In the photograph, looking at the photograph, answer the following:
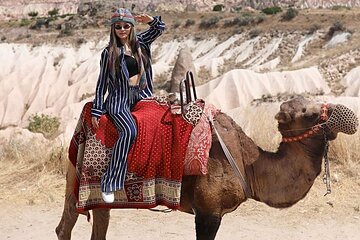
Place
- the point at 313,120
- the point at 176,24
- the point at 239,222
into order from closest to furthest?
1. the point at 313,120
2. the point at 239,222
3. the point at 176,24

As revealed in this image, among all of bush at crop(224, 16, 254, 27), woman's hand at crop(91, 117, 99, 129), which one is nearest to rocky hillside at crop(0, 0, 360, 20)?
bush at crop(224, 16, 254, 27)

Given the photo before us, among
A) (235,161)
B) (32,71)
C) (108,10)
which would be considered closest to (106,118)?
(235,161)

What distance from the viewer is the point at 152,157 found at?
13.0ft

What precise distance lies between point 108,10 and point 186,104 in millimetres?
60466

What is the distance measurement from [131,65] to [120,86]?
0.19 meters

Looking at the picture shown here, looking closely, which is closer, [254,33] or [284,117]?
[284,117]

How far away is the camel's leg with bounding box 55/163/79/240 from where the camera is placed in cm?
445

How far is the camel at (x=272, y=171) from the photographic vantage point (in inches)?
154

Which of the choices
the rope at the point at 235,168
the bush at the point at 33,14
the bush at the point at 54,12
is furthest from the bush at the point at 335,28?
the bush at the point at 33,14

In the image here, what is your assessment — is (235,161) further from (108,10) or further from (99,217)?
(108,10)

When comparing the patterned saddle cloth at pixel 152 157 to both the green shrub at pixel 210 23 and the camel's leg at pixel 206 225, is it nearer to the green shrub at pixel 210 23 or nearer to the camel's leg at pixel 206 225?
the camel's leg at pixel 206 225

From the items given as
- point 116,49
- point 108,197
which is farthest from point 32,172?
point 116,49

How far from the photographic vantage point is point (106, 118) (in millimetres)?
4062

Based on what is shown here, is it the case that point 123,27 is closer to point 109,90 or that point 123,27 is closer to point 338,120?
point 109,90
